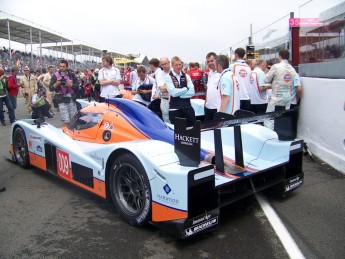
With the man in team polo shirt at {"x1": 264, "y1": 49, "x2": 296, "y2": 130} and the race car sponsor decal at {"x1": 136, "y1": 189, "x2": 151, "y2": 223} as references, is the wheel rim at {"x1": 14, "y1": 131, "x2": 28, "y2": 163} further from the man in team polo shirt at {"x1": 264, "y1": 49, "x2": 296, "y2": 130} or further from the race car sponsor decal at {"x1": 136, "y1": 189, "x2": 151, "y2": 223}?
the man in team polo shirt at {"x1": 264, "y1": 49, "x2": 296, "y2": 130}

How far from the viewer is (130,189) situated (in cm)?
344

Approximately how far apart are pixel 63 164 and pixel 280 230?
2637mm

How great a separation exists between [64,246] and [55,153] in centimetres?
173

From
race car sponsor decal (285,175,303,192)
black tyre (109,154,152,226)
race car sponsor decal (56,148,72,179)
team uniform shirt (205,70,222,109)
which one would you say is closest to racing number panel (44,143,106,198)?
race car sponsor decal (56,148,72,179)

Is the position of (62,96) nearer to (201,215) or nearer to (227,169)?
(227,169)

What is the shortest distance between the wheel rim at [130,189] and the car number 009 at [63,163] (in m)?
1.01

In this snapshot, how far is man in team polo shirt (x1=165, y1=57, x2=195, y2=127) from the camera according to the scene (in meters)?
5.14

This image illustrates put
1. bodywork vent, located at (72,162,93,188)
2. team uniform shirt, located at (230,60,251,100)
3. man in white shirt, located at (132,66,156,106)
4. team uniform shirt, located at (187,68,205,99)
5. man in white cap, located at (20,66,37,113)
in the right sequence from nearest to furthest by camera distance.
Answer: bodywork vent, located at (72,162,93,188) → team uniform shirt, located at (230,60,251,100) → man in white shirt, located at (132,66,156,106) → team uniform shirt, located at (187,68,205,99) → man in white cap, located at (20,66,37,113)

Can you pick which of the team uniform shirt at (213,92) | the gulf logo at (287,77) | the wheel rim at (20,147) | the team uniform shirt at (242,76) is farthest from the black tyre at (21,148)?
the gulf logo at (287,77)

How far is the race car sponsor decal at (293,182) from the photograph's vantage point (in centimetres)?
394

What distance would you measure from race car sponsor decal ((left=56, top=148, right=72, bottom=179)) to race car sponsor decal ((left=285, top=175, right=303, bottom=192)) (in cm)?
252

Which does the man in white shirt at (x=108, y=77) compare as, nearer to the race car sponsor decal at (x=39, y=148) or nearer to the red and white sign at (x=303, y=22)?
the race car sponsor decal at (x=39, y=148)

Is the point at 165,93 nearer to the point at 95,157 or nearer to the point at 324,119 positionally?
the point at 95,157

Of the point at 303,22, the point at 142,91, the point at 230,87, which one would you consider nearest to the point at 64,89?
the point at 142,91
